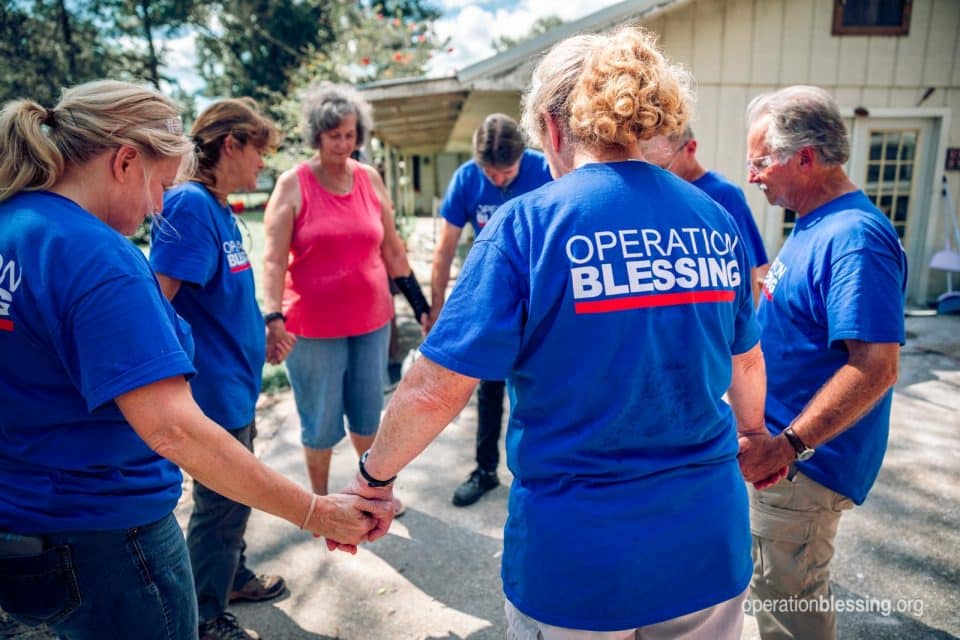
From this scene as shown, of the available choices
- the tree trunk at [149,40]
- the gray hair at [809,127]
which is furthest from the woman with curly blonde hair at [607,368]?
the tree trunk at [149,40]

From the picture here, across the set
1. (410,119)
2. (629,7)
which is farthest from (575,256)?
(410,119)

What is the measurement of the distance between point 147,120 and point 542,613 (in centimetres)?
139

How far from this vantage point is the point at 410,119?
976 centimetres

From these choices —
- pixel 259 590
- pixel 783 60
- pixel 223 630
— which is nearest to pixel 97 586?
pixel 223 630

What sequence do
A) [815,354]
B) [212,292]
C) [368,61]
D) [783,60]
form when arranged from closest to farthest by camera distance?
[815,354]
[212,292]
[783,60]
[368,61]

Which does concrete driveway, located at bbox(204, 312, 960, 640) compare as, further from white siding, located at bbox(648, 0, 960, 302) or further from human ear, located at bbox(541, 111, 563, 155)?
white siding, located at bbox(648, 0, 960, 302)

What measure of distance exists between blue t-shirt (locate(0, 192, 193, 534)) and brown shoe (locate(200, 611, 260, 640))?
128 centimetres

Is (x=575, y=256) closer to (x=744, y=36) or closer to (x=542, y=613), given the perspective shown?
(x=542, y=613)

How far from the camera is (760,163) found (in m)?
2.29

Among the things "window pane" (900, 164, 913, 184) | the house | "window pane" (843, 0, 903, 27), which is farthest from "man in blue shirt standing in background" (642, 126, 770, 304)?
"window pane" (900, 164, 913, 184)

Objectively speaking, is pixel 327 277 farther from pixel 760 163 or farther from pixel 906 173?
pixel 906 173

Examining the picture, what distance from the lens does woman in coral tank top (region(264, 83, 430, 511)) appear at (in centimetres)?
319

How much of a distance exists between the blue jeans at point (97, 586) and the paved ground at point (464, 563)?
4.40 feet

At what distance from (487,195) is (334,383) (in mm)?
1437
